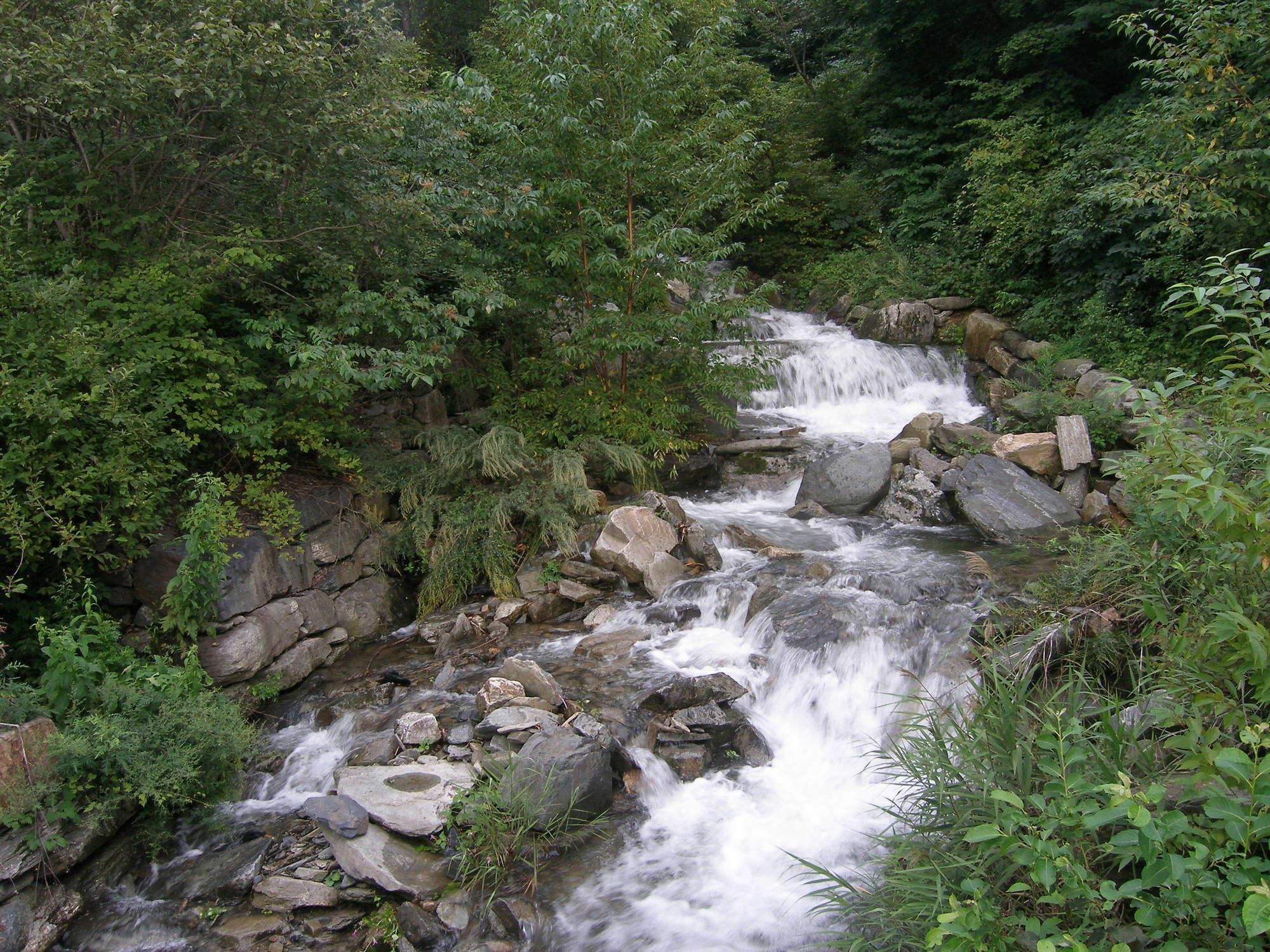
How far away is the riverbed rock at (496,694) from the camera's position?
5375 mm

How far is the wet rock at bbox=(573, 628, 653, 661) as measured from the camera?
639cm

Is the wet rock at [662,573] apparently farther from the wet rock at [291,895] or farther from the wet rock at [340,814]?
the wet rock at [291,895]

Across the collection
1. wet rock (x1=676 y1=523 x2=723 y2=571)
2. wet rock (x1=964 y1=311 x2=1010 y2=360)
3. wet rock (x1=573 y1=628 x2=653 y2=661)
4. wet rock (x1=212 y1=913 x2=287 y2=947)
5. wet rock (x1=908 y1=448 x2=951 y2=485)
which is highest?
wet rock (x1=964 y1=311 x2=1010 y2=360)

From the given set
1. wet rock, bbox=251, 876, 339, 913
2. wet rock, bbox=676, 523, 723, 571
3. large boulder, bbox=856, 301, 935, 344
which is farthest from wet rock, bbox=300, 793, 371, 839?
large boulder, bbox=856, 301, 935, 344

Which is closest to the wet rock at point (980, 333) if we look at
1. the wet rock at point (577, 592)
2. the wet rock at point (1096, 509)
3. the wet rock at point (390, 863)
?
the wet rock at point (1096, 509)

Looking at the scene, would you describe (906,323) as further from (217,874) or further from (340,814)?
(217,874)

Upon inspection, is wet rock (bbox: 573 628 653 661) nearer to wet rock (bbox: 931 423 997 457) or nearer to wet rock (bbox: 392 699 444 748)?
wet rock (bbox: 392 699 444 748)

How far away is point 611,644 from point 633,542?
4.10ft

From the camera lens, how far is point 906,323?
43.6 feet

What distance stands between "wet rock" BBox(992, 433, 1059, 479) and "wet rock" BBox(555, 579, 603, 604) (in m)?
4.91

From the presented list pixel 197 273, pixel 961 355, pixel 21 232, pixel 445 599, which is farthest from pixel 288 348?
pixel 961 355

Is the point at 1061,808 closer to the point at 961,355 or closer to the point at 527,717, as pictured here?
the point at 527,717

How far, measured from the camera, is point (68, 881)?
4262mm

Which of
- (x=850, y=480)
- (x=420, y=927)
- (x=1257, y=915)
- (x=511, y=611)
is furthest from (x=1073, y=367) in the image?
(x=420, y=927)
